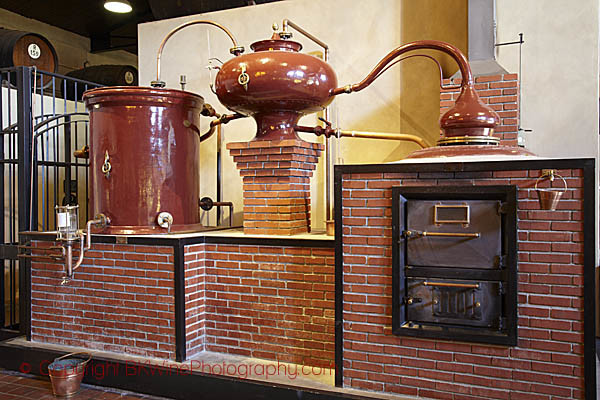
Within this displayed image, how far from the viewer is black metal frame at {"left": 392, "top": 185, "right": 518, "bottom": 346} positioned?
8.52 ft

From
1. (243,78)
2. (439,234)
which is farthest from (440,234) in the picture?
(243,78)

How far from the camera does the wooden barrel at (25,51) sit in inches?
243

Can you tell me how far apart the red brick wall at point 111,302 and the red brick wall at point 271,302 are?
0.31m

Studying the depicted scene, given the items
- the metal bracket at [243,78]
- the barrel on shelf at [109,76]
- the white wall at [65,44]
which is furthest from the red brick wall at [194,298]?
the white wall at [65,44]

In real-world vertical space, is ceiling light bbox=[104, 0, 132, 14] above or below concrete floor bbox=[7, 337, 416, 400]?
above

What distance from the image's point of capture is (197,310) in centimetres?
360

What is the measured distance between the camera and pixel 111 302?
3703mm

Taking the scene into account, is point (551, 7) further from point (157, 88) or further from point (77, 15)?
point (77, 15)

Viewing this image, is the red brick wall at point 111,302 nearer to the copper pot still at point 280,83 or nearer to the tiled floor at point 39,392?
the tiled floor at point 39,392

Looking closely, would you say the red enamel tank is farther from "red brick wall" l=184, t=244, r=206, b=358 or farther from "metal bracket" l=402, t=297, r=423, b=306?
"metal bracket" l=402, t=297, r=423, b=306

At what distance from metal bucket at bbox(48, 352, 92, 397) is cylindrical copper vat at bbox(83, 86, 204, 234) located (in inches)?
36.6

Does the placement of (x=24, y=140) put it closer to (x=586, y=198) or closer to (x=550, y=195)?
(x=550, y=195)

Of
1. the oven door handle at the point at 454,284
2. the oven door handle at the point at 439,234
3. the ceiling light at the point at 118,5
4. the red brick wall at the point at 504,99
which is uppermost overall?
the ceiling light at the point at 118,5

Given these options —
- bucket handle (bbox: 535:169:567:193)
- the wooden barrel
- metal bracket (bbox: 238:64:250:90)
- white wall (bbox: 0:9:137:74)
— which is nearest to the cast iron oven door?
bucket handle (bbox: 535:169:567:193)
